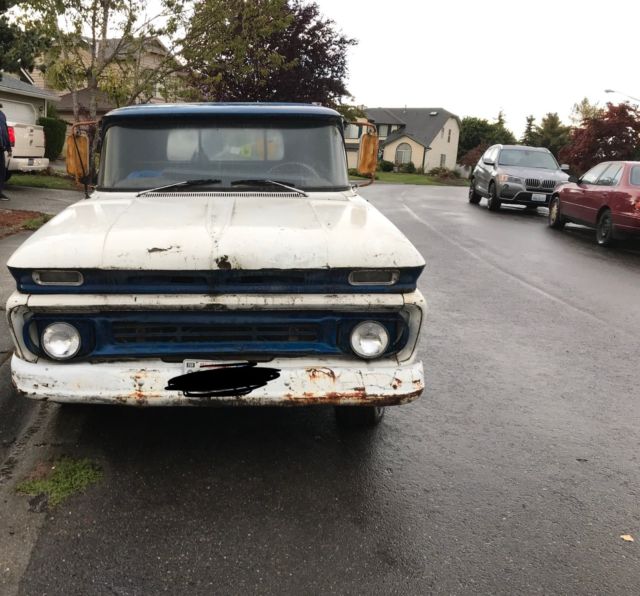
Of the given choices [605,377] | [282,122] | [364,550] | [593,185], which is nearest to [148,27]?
[593,185]

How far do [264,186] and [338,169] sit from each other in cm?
58

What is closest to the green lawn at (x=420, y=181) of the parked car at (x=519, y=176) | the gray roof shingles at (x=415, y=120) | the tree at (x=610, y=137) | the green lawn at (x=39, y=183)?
the tree at (x=610, y=137)

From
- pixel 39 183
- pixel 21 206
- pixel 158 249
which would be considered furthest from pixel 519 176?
pixel 158 249

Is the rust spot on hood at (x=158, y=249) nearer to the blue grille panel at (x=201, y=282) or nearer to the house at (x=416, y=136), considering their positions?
the blue grille panel at (x=201, y=282)

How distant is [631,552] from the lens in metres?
2.77

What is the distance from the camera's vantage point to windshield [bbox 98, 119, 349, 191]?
4.16 metres

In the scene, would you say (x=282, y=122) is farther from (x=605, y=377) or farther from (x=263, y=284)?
(x=605, y=377)

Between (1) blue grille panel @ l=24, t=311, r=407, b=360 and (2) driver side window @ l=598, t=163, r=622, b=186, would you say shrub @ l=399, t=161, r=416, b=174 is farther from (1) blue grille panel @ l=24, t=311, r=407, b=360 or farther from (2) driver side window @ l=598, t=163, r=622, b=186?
(1) blue grille panel @ l=24, t=311, r=407, b=360

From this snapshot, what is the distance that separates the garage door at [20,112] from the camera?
2353 centimetres

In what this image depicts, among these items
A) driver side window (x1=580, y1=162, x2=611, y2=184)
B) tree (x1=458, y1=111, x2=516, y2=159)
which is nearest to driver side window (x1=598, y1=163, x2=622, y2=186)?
driver side window (x1=580, y1=162, x2=611, y2=184)

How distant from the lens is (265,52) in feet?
62.7

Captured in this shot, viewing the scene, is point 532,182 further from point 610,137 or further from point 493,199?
point 610,137

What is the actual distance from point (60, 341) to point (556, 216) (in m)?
13.4

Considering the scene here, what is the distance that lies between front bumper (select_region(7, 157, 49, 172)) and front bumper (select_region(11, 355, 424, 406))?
12898 millimetres
